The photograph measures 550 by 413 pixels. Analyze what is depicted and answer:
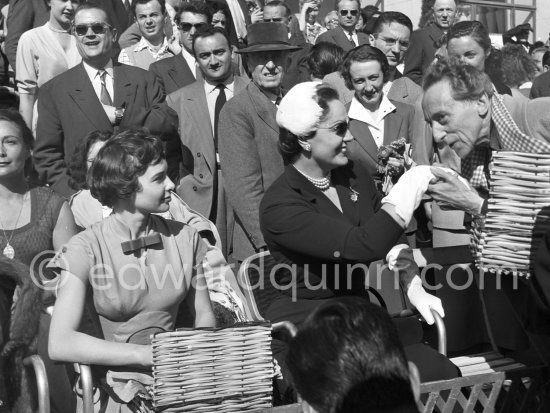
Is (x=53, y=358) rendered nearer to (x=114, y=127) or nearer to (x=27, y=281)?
(x=27, y=281)

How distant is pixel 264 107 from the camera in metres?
6.24

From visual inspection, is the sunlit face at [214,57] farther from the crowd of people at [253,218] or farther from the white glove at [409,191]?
the white glove at [409,191]

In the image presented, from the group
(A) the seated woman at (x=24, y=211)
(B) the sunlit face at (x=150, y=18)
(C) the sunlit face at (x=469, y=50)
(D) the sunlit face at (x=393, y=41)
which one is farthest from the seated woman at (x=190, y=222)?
(D) the sunlit face at (x=393, y=41)

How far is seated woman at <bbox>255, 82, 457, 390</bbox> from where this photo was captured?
418 centimetres

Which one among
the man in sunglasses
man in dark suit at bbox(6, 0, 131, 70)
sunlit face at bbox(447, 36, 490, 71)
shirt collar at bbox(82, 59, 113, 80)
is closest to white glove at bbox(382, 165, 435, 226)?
shirt collar at bbox(82, 59, 113, 80)

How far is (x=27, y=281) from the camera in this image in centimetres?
400

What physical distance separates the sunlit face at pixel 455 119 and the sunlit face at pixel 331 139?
1.40 ft

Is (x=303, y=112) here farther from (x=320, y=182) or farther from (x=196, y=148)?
(x=196, y=148)

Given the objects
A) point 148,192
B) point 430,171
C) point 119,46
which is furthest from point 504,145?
point 119,46

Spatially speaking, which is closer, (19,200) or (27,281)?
(27,281)

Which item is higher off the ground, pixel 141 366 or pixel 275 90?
pixel 275 90

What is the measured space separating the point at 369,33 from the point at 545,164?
691 centimetres

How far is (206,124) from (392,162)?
1305mm

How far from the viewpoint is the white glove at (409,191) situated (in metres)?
3.88
